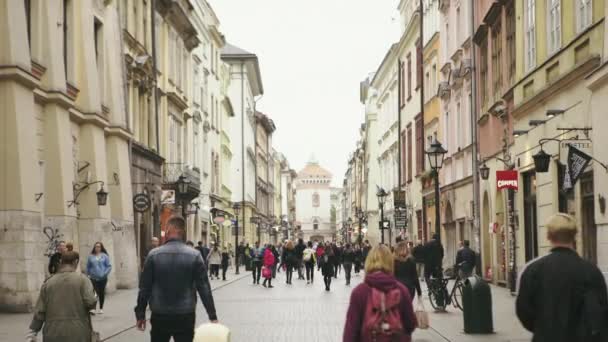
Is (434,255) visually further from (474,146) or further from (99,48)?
(99,48)

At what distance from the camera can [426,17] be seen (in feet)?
170

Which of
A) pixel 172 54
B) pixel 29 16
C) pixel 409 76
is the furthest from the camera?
pixel 409 76

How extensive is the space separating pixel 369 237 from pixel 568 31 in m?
71.1

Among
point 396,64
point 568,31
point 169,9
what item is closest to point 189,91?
point 169,9

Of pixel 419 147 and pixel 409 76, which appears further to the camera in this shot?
pixel 409 76

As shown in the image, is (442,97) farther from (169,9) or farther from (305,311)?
(305,311)

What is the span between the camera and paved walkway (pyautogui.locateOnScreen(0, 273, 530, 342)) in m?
18.2

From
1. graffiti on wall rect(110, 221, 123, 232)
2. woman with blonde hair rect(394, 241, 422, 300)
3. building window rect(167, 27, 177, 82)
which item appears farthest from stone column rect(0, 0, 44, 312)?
building window rect(167, 27, 177, 82)

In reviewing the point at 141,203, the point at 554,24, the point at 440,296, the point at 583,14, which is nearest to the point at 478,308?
the point at 440,296

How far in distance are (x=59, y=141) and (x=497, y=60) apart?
13387 mm

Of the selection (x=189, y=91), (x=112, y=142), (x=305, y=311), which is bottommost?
(x=305, y=311)

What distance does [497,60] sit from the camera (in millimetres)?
32781

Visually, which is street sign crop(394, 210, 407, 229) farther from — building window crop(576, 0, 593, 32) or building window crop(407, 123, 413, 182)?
building window crop(576, 0, 593, 32)

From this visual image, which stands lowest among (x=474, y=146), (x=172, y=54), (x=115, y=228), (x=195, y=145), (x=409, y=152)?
(x=115, y=228)
